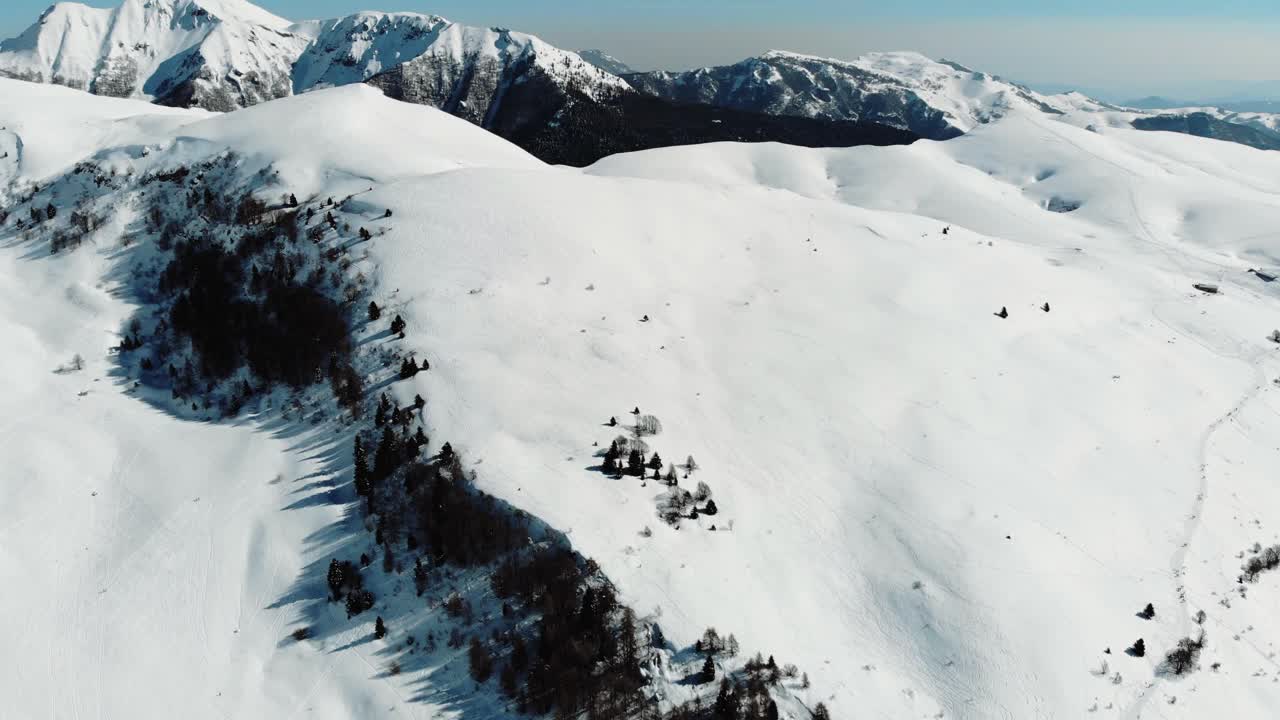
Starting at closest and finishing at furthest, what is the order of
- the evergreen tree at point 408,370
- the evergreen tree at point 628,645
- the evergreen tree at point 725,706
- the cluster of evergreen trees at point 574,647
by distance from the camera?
the evergreen tree at point 725,706, the cluster of evergreen trees at point 574,647, the evergreen tree at point 628,645, the evergreen tree at point 408,370

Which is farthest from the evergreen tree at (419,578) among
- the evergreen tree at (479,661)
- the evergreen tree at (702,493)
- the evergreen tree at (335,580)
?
the evergreen tree at (702,493)

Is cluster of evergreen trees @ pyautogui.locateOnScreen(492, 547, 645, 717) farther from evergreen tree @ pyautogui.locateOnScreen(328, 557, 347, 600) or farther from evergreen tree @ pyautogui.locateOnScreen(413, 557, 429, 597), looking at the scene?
evergreen tree @ pyautogui.locateOnScreen(328, 557, 347, 600)

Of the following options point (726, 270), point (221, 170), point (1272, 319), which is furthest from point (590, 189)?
point (1272, 319)

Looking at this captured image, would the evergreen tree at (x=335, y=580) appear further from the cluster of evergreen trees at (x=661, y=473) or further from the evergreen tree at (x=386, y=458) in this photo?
the cluster of evergreen trees at (x=661, y=473)

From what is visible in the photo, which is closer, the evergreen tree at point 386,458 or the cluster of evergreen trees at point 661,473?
the cluster of evergreen trees at point 661,473

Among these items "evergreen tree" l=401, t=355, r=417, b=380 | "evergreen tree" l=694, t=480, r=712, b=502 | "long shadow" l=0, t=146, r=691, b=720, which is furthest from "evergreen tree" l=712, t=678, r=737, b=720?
"evergreen tree" l=401, t=355, r=417, b=380

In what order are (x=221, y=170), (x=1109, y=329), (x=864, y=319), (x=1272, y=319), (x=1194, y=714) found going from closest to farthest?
(x=1194, y=714) → (x=864, y=319) → (x=1109, y=329) → (x=1272, y=319) → (x=221, y=170)

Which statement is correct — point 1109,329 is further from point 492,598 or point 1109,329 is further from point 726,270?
point 492,598

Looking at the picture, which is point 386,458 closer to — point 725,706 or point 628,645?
point 628,645
